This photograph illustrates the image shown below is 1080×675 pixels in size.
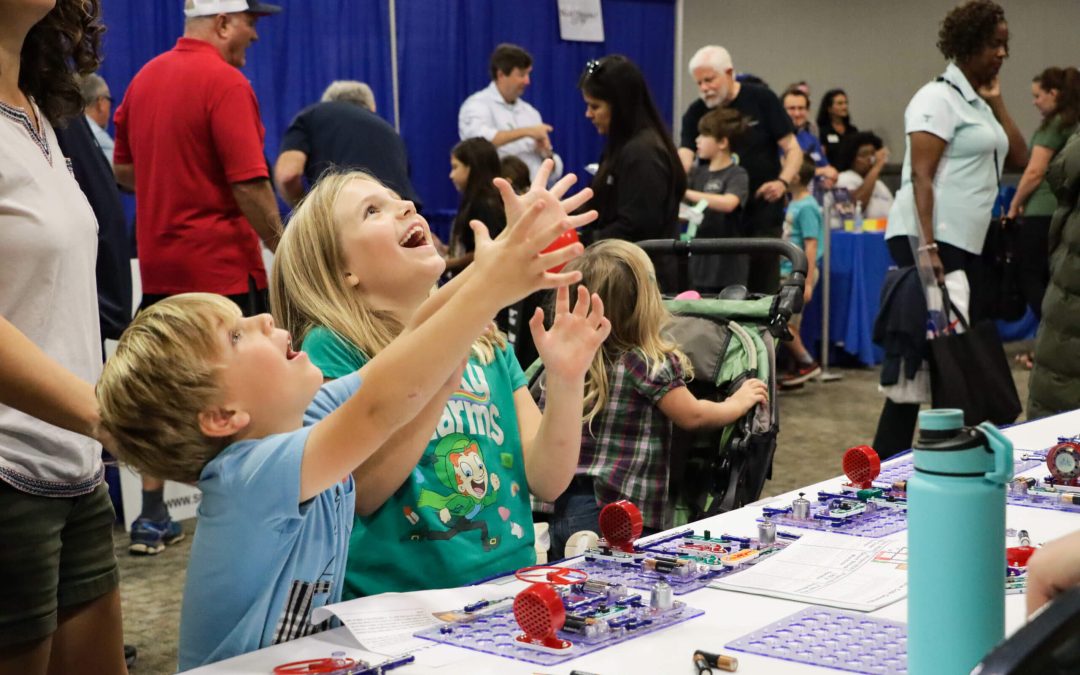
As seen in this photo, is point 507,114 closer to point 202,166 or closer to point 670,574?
point 202,166

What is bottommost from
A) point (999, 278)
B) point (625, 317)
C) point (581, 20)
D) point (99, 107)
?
point (999, 278)

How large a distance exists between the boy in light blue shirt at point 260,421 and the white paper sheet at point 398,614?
7 centimetres

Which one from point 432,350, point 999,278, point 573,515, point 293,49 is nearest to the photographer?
point 432,350

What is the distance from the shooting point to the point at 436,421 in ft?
5.82

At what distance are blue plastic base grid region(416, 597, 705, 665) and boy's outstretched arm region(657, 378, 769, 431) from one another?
1.37 metres

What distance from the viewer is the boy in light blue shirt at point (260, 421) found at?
143cm

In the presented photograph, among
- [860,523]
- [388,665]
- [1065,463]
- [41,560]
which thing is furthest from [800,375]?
[388,665]

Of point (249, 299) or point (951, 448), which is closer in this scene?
point (951, 448)

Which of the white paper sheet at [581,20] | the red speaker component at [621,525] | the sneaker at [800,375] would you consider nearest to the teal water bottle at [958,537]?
the red speaker component at [621,525]

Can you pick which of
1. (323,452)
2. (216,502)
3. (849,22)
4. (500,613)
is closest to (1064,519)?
(500,613)

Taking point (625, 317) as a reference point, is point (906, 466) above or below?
below

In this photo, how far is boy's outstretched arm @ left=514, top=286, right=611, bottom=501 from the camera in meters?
1.87

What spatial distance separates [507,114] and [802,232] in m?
2.00

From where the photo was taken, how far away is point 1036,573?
3.32 ft
